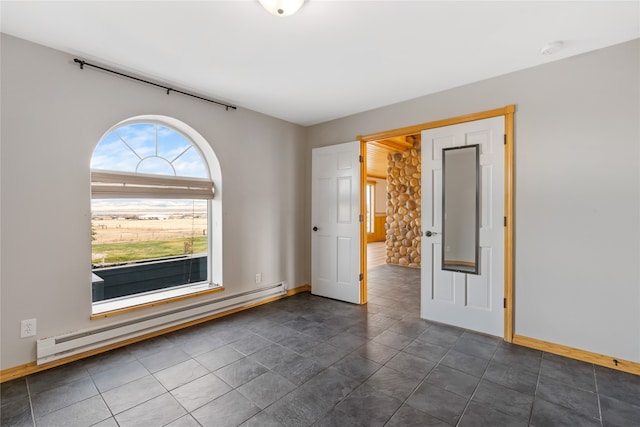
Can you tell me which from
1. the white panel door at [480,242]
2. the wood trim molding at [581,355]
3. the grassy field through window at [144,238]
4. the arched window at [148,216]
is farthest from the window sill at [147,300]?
the wood trim molding at [581,355]

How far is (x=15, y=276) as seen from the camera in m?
2.15

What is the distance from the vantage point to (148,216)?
3.13 meters

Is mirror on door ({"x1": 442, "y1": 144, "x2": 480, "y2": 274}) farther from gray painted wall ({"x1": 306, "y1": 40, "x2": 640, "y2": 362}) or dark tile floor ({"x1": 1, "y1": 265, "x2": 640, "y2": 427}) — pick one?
dark tile floor ({"x1": 1, "y1": 265, "x2": 640, "y2": 427})

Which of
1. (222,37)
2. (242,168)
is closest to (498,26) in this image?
(222,37)

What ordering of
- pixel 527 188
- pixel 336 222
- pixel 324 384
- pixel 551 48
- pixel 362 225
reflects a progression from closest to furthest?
pixel 324 384
pixel 551 48
pixel 527 188
pixel 362 225
pixel 336 222

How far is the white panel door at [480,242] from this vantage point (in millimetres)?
2783

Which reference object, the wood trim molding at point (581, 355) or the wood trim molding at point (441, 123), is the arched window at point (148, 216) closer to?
the wood trim molding at point (441, 123)

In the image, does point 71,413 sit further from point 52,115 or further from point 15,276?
point 52,115

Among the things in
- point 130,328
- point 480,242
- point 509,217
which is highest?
point 509,217

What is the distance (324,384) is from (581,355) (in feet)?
7.10

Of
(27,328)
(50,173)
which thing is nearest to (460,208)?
(50,173)

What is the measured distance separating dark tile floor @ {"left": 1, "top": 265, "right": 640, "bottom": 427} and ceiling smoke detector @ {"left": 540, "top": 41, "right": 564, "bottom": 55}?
2520 millimetres

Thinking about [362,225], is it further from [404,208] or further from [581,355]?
[404,208]

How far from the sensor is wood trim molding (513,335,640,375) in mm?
2195
